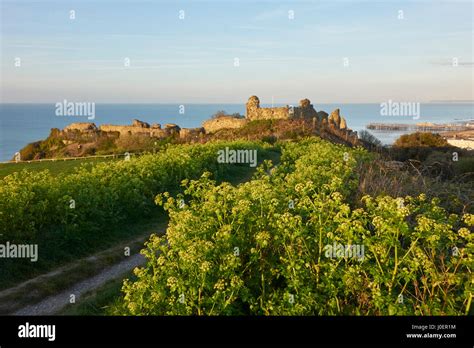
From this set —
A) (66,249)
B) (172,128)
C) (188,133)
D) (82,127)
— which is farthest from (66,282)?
(82,127)

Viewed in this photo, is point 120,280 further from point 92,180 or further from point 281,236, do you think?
point 92,180

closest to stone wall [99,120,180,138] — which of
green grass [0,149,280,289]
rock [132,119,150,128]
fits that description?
rock [132,119,150,128]

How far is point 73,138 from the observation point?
43406 millimetres

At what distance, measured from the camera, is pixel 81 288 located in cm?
875

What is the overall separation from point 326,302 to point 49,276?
17.2ft

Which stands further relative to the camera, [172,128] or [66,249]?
[172,128]

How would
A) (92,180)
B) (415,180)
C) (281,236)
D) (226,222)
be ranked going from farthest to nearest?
(92,180)
(415,180)
(226,222)
(281,236)

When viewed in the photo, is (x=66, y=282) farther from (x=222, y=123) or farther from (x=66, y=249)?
(x=222, y=123)

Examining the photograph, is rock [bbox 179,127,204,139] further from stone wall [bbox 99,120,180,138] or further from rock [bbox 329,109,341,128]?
rock [bbox 329,109,341,128]

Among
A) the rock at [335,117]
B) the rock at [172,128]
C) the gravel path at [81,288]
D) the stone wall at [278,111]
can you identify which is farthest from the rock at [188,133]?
the gravel path at [81,288]

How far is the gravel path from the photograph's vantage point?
308 inches

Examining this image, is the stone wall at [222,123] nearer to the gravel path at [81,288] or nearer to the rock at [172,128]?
the rock at [172,128]

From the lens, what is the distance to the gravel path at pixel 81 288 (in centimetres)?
782
